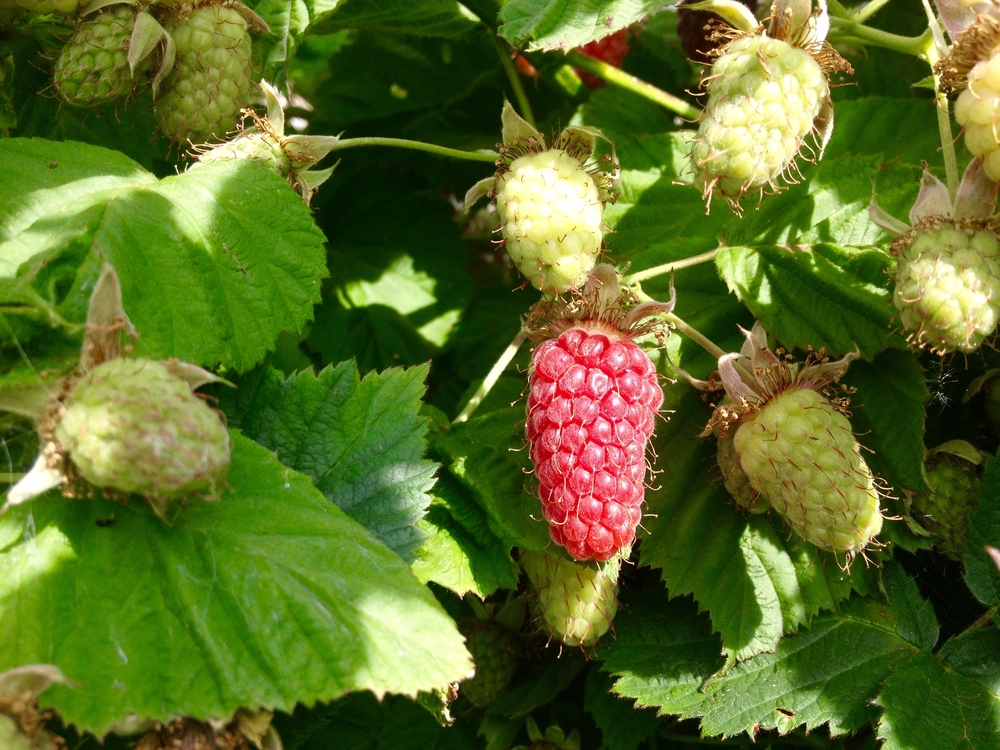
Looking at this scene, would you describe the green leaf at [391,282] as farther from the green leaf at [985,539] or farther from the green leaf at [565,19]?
the green leaf at [985,539]

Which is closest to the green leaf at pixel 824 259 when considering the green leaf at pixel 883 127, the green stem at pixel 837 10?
the green leaf at pixel 883 127

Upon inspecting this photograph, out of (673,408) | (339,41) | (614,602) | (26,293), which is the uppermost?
(26,293)

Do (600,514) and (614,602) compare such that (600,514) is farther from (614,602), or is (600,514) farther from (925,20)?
(925,20)

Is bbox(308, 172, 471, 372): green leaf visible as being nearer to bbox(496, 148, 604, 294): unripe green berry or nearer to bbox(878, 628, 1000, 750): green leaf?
bbox(496, 148, 604, 294): unripe green berry

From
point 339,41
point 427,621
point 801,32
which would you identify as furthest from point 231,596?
point 339,41

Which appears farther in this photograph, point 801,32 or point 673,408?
point 673,408

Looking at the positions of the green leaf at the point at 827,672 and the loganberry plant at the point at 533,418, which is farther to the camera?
the green leaf at the point at 827,672

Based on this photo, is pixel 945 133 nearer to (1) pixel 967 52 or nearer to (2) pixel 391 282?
(1) pixel 967 52
